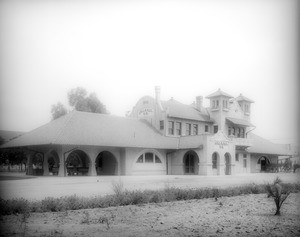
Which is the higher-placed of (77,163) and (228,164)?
(77,163)

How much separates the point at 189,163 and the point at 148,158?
589 centimetres

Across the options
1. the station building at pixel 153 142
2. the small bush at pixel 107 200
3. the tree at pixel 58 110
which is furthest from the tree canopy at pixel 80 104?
the small bush at pixel 107 200

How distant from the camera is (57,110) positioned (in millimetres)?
54469

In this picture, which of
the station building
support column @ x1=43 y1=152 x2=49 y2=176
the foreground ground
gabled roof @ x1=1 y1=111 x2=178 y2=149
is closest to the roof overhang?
the station building

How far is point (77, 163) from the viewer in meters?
36.9

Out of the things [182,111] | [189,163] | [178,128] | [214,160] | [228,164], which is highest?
[182,111]

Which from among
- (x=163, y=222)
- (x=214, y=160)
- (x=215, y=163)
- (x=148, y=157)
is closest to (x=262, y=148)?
(x=215, y=163)

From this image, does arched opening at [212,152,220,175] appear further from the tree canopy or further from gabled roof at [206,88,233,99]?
the tree canopy

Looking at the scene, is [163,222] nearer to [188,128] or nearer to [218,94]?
[188,128]

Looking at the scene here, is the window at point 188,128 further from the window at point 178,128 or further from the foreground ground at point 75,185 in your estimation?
the foreground ground at point 75,185

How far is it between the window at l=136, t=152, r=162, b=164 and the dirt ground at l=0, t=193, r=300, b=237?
24.5 metres

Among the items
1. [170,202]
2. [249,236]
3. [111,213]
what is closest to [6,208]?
[111,213]

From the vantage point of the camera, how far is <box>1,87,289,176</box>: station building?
112 ft

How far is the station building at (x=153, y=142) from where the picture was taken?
34.2m
